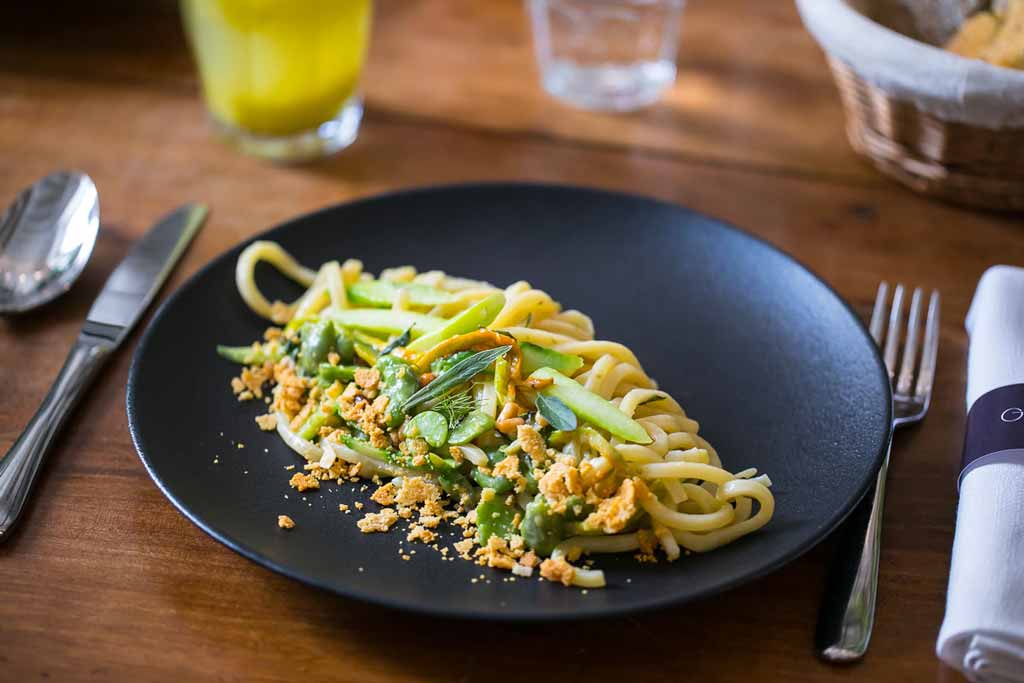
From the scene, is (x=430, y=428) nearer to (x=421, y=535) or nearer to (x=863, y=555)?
(x=421, y=535)

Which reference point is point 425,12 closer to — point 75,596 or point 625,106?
point 625,106

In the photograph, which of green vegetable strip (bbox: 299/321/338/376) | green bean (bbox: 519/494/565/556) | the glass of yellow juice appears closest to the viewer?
green bean (bbox: 519/494/565/556)

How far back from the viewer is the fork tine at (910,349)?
1.79 m

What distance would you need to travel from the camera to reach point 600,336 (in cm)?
190

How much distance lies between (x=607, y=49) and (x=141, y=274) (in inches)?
53.1

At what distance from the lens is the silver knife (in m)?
1.56

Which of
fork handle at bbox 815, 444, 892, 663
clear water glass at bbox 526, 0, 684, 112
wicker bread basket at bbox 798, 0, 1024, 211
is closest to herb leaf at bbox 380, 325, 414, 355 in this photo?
fork handle at bbox 815, 444, 892, 663

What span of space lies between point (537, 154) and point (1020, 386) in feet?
4.23

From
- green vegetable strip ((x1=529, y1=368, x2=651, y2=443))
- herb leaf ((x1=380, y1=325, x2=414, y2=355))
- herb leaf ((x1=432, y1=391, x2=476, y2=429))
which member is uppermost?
green vegetable strip ((x1=529, y1=368, x2=651, y2=443))

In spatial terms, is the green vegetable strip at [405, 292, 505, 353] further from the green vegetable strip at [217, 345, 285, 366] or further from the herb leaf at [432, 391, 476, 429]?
the green vegetable strip at [217, 345, 285, 366]

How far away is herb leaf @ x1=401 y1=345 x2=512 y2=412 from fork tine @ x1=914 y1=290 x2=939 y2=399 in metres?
0.74

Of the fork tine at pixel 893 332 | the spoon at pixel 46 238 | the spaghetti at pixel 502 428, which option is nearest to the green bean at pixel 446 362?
the spaghetti at pixel 502 428

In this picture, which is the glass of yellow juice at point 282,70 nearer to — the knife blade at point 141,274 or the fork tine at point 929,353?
the knife blade at point 141,274

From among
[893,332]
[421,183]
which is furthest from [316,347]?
[893,332]
